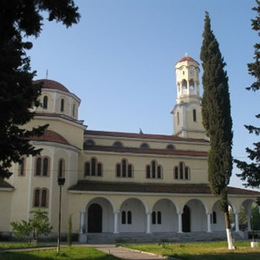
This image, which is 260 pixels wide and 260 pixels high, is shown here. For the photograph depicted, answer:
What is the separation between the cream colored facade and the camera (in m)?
31.2

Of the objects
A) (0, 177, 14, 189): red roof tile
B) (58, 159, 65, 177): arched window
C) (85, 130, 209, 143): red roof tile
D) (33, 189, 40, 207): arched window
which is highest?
(85, 130, 209, 143): red roof tile

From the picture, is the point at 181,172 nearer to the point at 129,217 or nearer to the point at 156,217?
the point at 156,217

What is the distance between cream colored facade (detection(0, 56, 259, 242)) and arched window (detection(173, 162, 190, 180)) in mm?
110

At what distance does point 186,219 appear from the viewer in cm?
3828

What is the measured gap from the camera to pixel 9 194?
3052 centimetres

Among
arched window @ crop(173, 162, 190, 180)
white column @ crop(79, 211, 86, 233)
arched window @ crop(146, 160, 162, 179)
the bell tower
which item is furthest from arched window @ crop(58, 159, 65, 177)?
the bell tower

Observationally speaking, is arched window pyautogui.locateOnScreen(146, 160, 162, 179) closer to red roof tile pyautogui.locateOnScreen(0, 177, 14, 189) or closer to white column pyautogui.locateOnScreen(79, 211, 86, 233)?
white column pyautogui.locateOnScreen(79, 211, 86, 233)

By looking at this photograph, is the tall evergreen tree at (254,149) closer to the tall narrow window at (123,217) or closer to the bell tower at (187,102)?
the tall narrow window at (123,217)

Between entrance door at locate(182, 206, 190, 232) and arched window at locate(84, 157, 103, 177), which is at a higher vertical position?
arched window at locate(84, 157, 103, 177)

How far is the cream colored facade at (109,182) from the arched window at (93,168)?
0.34 ft

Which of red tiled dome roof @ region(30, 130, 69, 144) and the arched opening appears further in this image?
the arched opening

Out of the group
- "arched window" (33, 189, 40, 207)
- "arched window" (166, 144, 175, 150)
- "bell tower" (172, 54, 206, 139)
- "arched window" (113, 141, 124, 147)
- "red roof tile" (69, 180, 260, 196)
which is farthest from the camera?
"bell tower" (172, 54, 206, 139)

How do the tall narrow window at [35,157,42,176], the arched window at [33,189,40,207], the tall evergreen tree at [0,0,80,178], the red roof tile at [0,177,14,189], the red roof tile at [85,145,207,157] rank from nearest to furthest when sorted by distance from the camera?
the tall evergreen tree at [0,0,80,178]
the red roof tile at [0,177,14,189]
the arched window at [33,189,40,207]
the tall narrow window at [35,157,42,176]
the red roof tile at [85,145,207,157]

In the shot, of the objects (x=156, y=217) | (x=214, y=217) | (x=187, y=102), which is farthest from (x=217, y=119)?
(x=187, y=102)
